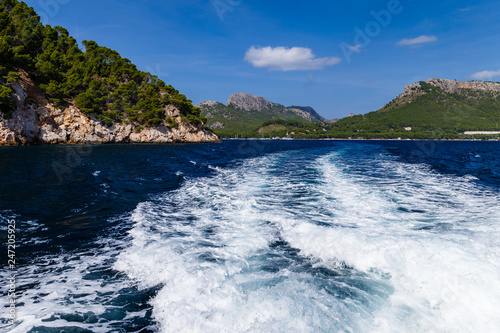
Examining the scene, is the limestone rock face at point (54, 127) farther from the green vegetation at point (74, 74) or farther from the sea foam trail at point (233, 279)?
the sea foam trail at point (233, 279)

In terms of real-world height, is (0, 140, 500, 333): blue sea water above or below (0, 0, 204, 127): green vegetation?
below

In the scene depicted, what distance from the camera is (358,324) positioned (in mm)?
3768

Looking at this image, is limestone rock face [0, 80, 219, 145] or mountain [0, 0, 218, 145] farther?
mountain [0, 0, 218, 145]

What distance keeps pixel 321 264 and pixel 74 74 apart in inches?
3164

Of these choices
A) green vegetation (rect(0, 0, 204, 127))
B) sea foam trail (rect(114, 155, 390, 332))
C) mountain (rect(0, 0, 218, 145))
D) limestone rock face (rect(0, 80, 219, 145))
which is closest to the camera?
sea foam trail (rect(114, 155, 390, 332))

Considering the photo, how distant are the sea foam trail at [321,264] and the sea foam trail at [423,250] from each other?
2 centimetres

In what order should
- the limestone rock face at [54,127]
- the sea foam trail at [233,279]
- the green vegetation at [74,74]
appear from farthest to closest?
1. the green vegetation at [74,74]
2. the limestone rock face at [54,127]
3. the sea foam trail at [233,279]

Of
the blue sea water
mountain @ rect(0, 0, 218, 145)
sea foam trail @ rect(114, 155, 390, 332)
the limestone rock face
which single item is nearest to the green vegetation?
mountain @ rect(0, 0, 218, 145)

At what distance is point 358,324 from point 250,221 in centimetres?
525

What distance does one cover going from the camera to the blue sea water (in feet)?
12.6

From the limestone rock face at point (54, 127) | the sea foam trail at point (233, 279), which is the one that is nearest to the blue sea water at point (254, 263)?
the sea foam trail at point (233, 279)

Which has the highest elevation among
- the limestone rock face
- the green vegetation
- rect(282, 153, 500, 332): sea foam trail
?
the green vegetation

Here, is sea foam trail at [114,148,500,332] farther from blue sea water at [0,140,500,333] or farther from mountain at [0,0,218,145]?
mountain at [0,0,218,145]

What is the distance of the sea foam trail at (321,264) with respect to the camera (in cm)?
386
